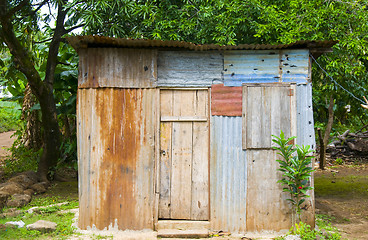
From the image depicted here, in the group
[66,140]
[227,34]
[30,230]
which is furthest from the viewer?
[66,140]

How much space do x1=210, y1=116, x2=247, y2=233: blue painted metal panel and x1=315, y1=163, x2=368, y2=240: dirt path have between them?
1.75 m

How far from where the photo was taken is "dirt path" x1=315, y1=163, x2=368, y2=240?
640 centimetres

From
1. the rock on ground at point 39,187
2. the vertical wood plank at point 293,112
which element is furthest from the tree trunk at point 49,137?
the vertical wood plank at point 293,112

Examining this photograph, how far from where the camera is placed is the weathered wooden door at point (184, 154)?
5738mm

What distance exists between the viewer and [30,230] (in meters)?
5.63

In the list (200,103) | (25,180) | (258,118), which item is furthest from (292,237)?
(25,180)

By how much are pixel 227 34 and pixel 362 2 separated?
314 cm

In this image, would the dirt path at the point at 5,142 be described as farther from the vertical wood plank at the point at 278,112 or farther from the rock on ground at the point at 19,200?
the vertical wood plank at the point at 278,112

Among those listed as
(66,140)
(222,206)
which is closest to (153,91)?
(222,206)

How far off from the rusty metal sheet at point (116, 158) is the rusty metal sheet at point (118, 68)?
0.51ft

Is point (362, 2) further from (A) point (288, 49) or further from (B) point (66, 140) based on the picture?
(B) point (66, 140)

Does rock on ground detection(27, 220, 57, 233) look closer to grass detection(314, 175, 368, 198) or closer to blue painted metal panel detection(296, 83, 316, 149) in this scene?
blue painted metal panel detection(296, 83, 316, 149)

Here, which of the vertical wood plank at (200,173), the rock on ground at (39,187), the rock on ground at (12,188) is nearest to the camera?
the vertical wood plank at (200,173)

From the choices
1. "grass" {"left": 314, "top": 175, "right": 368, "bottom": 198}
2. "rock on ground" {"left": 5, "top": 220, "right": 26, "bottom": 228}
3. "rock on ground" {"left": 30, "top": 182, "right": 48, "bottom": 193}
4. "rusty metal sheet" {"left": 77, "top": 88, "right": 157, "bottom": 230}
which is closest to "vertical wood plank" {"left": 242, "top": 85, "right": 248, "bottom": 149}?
"rusty metal sheet" {"left": 77, "top": 88, "right": 157, "bottom": 230}
